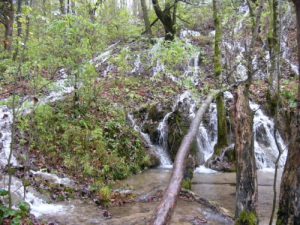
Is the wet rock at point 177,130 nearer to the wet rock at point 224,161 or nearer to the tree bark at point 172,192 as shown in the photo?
the wet rock at point 224,161

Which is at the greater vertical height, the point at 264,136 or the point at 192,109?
the point at 192,109

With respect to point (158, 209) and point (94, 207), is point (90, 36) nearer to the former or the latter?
point (94, 207)

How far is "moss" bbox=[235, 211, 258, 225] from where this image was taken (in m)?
4.76

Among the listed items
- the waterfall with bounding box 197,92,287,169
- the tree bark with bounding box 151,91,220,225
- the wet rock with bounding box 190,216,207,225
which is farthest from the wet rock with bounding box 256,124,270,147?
the tree bark with bounding box 151,91,220,225

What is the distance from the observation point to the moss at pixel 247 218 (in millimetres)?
4762

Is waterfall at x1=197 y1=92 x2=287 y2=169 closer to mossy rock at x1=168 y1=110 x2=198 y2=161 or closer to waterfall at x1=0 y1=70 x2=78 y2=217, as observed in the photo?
mossy rock at x1=168 y1=110 x2=198 y2=161

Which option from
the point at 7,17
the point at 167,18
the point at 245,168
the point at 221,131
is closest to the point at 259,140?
the point at 221,131

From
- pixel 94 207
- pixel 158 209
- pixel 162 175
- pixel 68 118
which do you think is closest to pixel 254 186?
pixel 158 209

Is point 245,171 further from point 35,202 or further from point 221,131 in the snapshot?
point 221,131

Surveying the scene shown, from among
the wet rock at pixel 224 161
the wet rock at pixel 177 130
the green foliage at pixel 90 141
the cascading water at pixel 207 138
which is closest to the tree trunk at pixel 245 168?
the green foliage at pixel 90 141

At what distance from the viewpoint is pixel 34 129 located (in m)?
9.47

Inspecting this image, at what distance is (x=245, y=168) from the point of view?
4898 mm

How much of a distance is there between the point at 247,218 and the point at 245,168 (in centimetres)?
63

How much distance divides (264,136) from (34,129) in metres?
7.58
